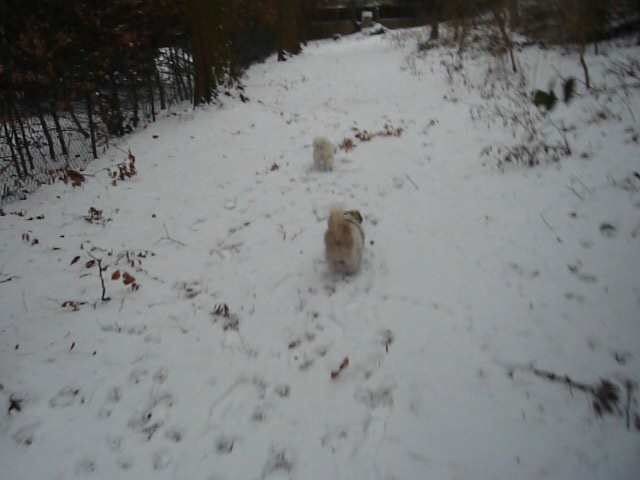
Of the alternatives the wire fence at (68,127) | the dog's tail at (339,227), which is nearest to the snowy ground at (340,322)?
the dog's tail at (339,227)

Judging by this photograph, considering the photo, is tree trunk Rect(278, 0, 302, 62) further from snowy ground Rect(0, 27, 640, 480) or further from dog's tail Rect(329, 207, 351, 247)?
dog's tail Rect(329, 207, 351, 247)

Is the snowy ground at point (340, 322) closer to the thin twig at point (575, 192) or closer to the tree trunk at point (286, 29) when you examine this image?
the thin twig at point (575, 192)

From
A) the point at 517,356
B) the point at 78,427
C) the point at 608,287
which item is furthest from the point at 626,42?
the point at 78,427

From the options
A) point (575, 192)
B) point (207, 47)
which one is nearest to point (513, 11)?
point (207, 47)

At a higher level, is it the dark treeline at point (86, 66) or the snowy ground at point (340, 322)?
the dark treeline at point (86, 66)

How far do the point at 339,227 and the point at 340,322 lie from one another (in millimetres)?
902

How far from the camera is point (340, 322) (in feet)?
11.4

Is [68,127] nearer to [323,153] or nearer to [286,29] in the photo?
[323,153]

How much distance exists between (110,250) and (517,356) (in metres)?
4.75

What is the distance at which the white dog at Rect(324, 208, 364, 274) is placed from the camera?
360 cm

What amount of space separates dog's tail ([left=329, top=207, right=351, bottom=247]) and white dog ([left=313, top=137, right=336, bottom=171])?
2.96 meters

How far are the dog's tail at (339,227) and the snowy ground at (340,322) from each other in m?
0.56

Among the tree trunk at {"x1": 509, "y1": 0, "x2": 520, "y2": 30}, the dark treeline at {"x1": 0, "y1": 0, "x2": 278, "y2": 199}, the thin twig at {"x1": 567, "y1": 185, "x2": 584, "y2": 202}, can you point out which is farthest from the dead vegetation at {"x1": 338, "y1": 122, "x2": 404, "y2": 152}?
the tree trunk at {"x1": 509, "y1": 0, "x2": 520, "y2": 30}

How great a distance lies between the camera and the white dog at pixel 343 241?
3.60 metres
